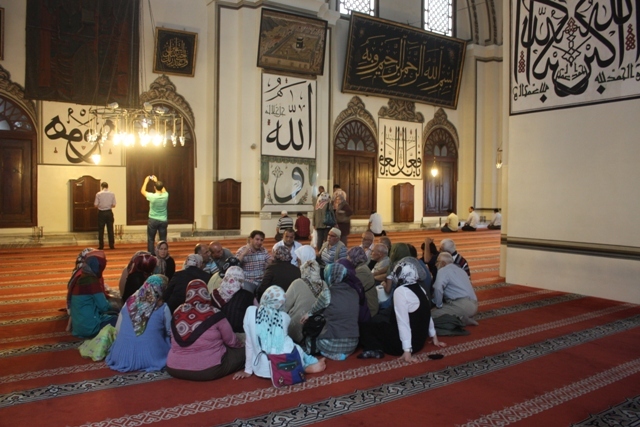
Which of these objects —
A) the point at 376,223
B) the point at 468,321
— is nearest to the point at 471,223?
the point at 376,223

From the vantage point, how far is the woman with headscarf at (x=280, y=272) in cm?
359

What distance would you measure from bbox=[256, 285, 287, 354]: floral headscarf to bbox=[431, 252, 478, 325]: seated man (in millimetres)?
1454

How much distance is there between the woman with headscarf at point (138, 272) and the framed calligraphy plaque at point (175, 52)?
6.18 meters

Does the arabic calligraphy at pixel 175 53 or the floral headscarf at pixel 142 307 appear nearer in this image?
the floral headscarf at pixel 142 307

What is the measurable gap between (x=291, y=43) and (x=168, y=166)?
3.15m

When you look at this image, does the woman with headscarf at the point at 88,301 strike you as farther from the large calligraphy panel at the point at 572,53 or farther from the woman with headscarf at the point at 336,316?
the large calligraphy panel at the point at 572,53

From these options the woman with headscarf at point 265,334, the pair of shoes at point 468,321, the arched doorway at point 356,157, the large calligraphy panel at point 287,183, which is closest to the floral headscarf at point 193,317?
the woman with headscarf at point 265,334

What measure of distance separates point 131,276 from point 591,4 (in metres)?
4.80

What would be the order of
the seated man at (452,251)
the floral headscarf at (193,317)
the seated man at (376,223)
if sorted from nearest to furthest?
the floral headscarf at (193,317), the seated man at (452,251), the seated man at (376,223)

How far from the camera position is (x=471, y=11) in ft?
42.5

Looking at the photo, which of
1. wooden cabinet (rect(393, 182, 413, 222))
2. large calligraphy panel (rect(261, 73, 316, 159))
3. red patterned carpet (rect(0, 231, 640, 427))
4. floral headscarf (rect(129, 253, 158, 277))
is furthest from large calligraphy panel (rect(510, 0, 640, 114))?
wooden cabinet (rect(393, 182, 413, 222))

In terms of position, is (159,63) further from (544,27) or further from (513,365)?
(513,365)

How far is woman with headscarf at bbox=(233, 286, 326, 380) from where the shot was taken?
2.63 m

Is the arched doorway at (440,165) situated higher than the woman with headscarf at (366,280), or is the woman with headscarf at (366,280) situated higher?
the arched doorway at (440,165)
